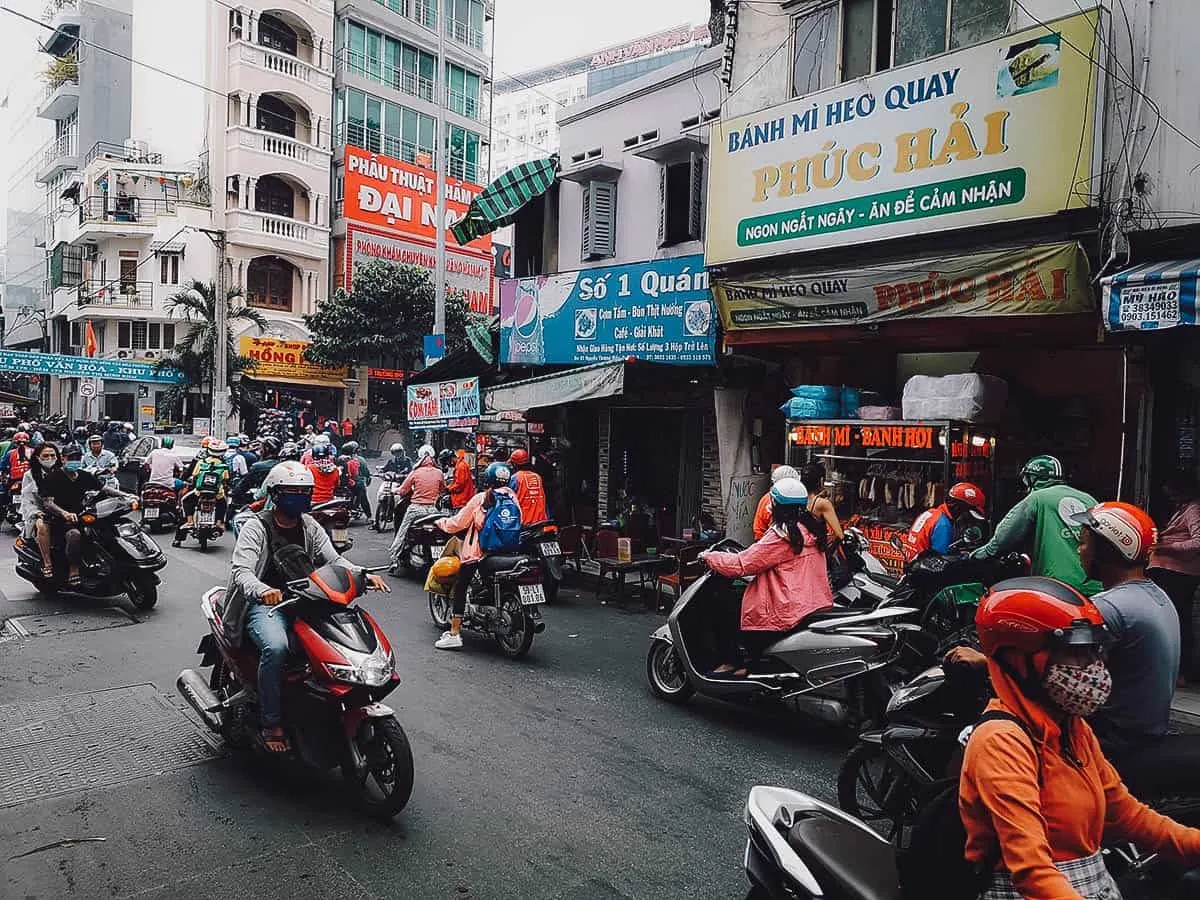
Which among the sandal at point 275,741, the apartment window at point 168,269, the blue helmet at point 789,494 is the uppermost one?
the apartment window at point 168,269

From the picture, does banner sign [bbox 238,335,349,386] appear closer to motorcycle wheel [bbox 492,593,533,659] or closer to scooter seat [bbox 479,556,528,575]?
scooter seat [bbox 479,556,528,575]

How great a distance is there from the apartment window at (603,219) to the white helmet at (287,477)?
918 cm

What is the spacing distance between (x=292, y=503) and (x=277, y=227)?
1305 inches

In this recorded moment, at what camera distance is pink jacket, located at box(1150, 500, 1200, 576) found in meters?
6.88

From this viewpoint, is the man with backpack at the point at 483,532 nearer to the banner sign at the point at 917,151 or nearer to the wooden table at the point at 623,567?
the wooden table at the point at 623,567

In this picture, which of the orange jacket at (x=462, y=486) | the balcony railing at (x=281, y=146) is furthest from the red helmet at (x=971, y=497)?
the balcony railing at (x=281, y=146)

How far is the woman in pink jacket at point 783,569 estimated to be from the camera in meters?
5.73

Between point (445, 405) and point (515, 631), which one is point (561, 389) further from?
point (515, 631)

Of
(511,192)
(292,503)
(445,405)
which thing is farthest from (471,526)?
(511,192)

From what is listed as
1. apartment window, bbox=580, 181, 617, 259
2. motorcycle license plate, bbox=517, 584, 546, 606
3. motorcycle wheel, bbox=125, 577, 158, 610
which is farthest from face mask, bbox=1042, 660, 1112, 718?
apartment window, bbox=580, 181, 617, 259

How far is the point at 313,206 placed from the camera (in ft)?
119

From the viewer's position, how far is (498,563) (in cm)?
773

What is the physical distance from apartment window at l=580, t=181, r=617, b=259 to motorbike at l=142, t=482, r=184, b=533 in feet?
26.6

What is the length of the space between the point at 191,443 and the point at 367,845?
57.5ft
